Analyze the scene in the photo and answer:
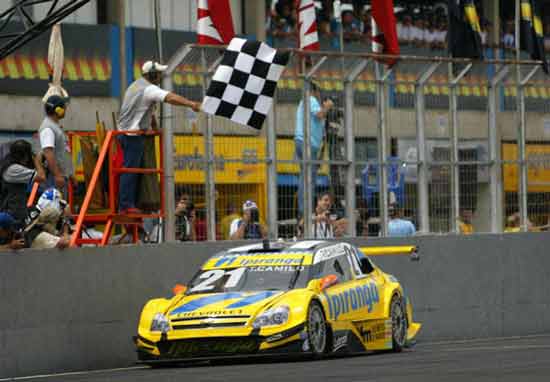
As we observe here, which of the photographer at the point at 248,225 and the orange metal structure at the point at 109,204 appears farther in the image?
the photographer at the point at 248,225

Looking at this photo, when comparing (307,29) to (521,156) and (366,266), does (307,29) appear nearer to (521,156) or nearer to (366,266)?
(521,156)

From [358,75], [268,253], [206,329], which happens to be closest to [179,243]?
[268,253]

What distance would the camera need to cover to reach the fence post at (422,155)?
73.3ft

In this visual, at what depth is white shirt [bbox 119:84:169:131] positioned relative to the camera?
1797 cm

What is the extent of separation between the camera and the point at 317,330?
1653cm

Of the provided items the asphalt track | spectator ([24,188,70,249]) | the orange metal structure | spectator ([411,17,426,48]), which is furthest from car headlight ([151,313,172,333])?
spectator ([411,17,426,48])

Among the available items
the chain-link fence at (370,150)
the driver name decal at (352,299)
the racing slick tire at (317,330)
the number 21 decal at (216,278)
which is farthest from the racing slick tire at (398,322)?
the chain-link fence at (370,150)

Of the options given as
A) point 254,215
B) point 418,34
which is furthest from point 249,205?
point 418,34

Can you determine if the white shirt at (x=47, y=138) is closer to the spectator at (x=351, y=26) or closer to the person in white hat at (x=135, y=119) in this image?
the person in white hat at (x=135, y=119)

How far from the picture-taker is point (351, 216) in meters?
21.5

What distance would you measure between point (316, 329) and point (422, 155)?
6.47 metres

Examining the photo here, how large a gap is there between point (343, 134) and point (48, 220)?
5757mm

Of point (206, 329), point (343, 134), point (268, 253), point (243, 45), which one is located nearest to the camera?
point (206, 329)

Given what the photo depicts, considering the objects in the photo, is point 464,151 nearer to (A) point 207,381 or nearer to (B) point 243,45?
(B) point 243,45
